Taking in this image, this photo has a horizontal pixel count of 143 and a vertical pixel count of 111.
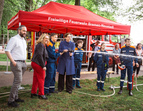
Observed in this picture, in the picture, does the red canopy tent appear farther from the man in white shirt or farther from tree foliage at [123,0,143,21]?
tree foliage at [123,0,143,21]

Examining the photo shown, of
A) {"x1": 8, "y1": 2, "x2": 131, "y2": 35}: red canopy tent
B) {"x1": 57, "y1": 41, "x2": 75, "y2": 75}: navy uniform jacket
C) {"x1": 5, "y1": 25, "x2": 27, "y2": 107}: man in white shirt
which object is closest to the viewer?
{"x1": 5, "y1": 25, "x2": 27, "y2": 107}: man in white shirt

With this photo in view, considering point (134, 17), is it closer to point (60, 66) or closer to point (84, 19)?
point (84, 19)

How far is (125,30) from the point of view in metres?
7.62

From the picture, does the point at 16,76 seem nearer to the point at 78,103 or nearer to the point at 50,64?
the point at 50,64

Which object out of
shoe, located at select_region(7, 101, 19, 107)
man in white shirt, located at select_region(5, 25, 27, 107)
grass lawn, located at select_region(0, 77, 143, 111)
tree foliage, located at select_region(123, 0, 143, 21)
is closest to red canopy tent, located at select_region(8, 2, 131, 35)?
man in white shirt, located at select_region(5, 25, 27, 107)

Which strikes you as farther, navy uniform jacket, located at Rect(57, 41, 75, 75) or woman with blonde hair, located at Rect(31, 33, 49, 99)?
navy uniform jacket, located at Rect(57, 41, 75, 75)

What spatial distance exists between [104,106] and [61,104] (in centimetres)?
119

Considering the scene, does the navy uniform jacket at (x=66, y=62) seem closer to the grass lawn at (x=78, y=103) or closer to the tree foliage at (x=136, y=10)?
the grass lawn at (x=78, y=103)

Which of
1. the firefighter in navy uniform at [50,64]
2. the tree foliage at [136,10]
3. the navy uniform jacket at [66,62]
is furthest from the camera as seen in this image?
the tree foliage at [136,10]

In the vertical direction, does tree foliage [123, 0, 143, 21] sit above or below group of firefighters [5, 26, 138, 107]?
above

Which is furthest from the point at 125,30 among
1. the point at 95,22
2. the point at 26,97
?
the point at 26,97

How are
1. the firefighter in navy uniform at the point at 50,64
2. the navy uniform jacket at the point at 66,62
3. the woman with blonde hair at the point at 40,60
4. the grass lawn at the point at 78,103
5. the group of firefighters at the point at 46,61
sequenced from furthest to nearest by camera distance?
the navy uniform jacket at the point at 66,62 → the firefighter in navy uniform at the point at 50,64 → the woman with blonde hair at the point at 40,60 → the grass lawn at the point at 78,103 → the group of firefighters at the point at 46,61

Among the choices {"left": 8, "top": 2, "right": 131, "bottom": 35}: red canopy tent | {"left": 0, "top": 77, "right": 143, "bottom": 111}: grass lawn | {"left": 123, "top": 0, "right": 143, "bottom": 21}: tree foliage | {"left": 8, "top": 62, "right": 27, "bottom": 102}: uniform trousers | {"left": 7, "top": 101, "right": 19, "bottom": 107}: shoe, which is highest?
{"left": 123, "top": 0, "right": 143, "bottom": 21}: tree foliage

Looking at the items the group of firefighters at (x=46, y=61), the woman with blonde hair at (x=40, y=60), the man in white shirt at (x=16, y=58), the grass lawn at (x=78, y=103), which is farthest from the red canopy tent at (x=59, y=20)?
the grass lawn at (x=78, y=103)
